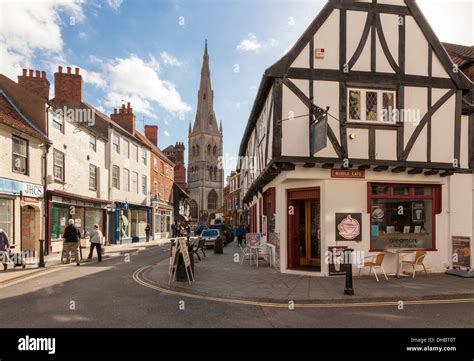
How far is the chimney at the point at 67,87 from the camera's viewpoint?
22.7 meters

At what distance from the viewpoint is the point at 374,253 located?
10.5m

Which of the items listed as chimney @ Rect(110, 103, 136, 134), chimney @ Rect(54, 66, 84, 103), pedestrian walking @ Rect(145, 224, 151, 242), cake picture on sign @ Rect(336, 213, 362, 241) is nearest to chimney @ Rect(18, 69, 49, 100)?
chimney @ Rect(54, 66, 84, 103)

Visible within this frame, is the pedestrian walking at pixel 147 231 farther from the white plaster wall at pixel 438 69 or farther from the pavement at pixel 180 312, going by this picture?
the white plaster wall at pixel 438 69

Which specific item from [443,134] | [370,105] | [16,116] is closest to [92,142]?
[16,116]

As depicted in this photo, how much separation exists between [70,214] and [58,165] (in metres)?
3.27

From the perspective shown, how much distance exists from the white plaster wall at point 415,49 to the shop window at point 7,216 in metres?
17.1

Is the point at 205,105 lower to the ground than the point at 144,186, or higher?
higher

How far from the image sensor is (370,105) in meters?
10.7

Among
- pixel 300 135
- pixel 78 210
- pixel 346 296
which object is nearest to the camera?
pixel 346 296

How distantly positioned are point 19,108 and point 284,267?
1628 cm

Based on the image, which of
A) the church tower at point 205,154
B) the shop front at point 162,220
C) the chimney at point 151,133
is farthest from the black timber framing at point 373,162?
the church tower at point 205,154

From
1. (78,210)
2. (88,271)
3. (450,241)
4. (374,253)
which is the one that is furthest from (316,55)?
(78,210)

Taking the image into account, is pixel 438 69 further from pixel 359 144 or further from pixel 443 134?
pixel 359 144

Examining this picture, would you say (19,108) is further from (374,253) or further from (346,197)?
(374,253)
